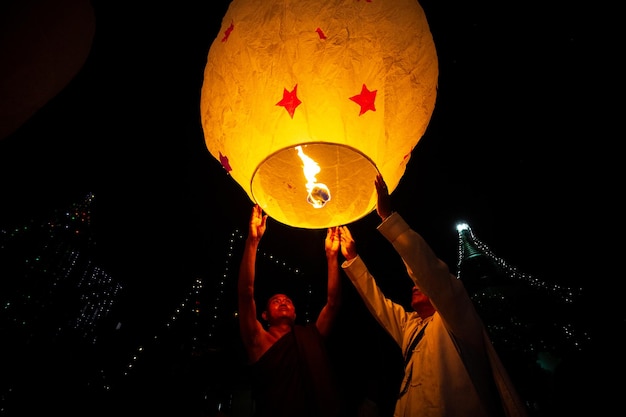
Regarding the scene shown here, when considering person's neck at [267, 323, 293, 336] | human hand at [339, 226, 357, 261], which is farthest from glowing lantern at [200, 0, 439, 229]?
person's neck at [267, 323, 293, 336]

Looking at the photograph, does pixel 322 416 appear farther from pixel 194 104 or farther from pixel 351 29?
pixel 194 104

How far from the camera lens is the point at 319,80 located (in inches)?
60.0

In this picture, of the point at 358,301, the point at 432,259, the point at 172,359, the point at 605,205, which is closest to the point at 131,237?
the point at 172,359

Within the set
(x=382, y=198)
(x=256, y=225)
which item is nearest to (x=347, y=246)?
(x=256, y=225)

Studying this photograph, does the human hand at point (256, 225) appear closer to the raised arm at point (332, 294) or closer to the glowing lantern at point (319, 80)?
the raised arm at point (332, 294)

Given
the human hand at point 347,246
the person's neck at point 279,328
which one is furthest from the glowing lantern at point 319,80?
the person's neck at point 279,328

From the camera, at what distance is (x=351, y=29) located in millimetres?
1500

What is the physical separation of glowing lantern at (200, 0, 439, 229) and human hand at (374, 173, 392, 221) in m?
0.08

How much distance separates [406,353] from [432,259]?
128 centimetres

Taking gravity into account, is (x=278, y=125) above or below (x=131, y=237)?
below

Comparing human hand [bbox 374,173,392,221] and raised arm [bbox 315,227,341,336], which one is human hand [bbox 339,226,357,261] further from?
human hand [bbox 374,173,392,221]

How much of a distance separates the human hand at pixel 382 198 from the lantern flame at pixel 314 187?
32cm

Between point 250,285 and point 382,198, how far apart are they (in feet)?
5.70

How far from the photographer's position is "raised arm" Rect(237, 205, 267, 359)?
2.76m
